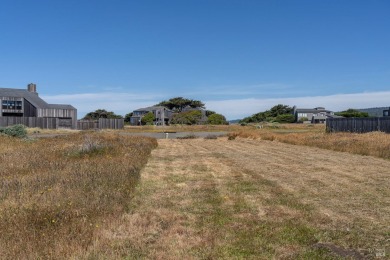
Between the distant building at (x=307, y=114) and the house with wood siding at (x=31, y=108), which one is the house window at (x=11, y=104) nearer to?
the house with wood siding at (x=31, y=108)

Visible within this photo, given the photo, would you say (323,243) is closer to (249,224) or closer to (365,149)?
(249,224)

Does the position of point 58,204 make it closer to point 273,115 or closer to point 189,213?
point 189,213

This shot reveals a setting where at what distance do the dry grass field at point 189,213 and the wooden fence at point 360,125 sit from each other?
24427mm

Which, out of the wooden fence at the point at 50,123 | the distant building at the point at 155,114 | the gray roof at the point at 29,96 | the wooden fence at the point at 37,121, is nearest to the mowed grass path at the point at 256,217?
the wooden fence at the point at 50,123

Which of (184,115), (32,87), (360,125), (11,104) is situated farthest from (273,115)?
(360,125)

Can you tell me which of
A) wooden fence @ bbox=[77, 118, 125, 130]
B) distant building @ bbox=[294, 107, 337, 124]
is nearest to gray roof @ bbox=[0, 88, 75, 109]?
wooden fence @ bbox=[77, 118, 125, 130]

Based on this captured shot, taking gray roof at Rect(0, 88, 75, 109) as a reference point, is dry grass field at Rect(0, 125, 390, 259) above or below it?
below

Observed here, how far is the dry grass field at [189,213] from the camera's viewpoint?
509 cm

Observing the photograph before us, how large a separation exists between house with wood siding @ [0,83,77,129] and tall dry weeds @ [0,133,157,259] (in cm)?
5695

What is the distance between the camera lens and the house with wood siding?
65.6 meters

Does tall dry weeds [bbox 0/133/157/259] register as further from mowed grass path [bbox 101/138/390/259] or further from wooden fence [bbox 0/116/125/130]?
wooden fence [bbox 0/116/125/130]

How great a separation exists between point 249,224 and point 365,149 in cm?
1524

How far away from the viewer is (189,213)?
7.07 meters

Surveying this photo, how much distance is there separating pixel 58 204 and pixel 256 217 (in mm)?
3567
